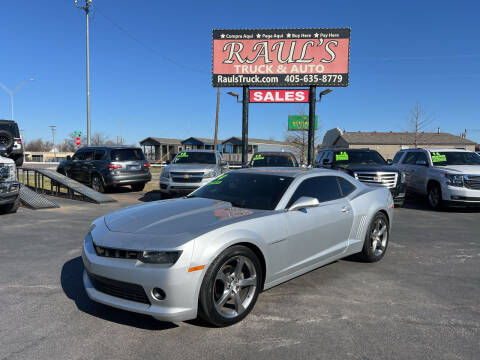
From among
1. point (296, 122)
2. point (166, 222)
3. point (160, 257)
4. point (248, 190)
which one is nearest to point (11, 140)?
point (248, 190)

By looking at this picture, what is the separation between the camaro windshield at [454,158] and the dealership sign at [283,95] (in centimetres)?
726

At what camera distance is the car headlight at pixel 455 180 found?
33.1 ft

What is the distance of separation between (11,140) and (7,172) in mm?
6885

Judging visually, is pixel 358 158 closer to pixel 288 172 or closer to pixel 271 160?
pixel 271 160

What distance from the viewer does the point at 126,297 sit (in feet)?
10.3

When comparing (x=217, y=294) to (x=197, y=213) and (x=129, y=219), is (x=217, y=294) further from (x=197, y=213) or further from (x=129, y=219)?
(x=129, y=219)

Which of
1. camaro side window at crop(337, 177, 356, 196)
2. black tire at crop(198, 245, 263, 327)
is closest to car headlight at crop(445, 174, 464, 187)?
camaro side window at crop(337, 177, 356, 196)

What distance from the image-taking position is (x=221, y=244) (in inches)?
125

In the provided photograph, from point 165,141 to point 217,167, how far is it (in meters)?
46.0

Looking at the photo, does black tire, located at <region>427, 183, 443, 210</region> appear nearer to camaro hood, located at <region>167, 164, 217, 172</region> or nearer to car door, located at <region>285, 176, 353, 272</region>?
camaro hood, located at <region>167, 164, 217, 172</region>

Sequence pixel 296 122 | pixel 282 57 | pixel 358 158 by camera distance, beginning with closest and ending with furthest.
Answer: pixel 358 158, pixel 282 57, pixel 296 122

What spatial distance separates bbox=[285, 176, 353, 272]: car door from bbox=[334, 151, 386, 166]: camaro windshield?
730cm

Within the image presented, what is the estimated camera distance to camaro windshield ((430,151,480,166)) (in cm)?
1125

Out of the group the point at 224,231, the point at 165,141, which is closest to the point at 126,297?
the point at 224,231
